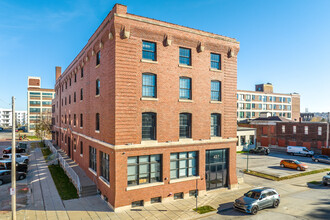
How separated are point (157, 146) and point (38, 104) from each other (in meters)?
90.1

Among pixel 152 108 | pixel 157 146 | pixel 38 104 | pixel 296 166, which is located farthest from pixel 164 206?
pixel 38 104

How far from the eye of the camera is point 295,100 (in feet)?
309

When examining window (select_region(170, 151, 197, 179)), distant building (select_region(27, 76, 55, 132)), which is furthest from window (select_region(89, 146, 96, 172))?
distant building (select_region(27, 76, 55, 132))

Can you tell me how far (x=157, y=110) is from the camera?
19141mm

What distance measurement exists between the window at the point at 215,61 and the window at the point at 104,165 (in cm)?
1443

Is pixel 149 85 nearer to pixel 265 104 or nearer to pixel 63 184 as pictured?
pixel 63 184

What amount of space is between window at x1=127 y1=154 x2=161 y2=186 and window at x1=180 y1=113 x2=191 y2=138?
3433 mm

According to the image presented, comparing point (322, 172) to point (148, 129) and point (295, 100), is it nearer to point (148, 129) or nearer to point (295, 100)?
point (148, 129)

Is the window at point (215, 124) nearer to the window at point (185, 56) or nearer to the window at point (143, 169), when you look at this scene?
the window at point (185, 56)

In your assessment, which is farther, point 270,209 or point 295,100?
point 295,100

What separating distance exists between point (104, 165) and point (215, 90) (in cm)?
1383

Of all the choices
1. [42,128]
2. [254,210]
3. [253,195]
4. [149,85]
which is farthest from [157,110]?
[42,128]

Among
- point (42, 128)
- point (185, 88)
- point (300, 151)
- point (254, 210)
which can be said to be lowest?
point (300, 151)

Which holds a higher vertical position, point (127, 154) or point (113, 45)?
point (113, 45)
